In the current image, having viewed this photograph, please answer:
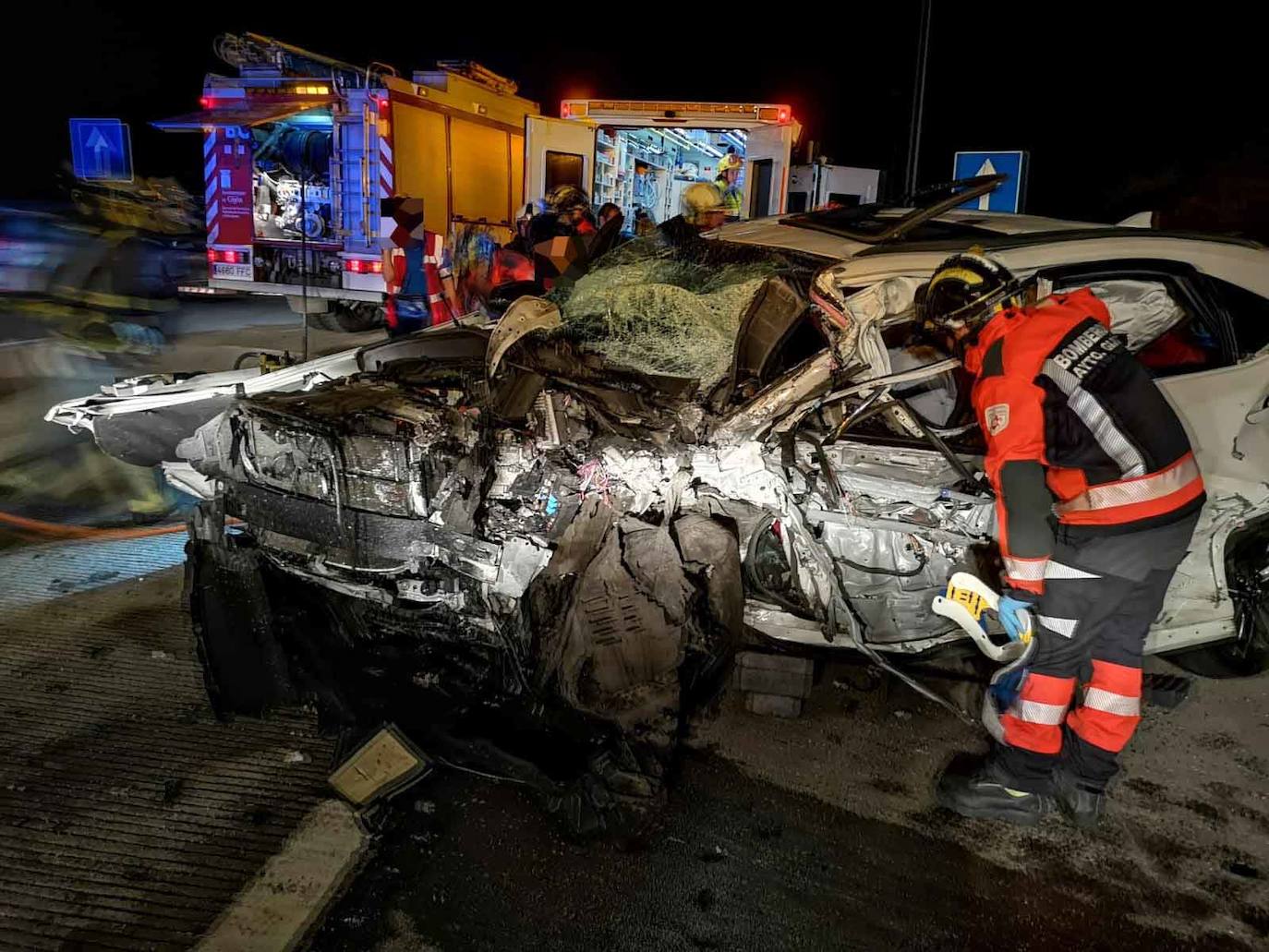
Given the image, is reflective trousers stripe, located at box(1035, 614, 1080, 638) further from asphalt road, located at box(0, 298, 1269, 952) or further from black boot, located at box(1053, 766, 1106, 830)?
asphalt road, located at box(0, 298, 1269, 952)

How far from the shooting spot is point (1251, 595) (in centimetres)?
288

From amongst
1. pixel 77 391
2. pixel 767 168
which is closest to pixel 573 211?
pixel 767 168

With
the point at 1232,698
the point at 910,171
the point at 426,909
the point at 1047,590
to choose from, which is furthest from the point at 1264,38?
the point at 426,909

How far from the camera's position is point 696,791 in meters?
2.82

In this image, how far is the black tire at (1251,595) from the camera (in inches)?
112

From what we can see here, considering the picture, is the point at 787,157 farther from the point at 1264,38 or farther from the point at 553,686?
A: the point at 553,686

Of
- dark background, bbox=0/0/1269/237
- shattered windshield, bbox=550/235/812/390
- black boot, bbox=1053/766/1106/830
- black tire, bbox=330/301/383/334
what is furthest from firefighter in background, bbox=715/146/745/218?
black boot, bbox=1053/766/1106/830

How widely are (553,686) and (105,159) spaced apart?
25.3 feet

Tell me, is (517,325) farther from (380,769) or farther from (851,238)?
(380,769)

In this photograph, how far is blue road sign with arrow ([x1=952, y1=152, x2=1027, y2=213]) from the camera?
6441mm

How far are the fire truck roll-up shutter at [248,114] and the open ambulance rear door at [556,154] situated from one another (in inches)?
88.5

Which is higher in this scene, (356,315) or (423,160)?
(423,160)

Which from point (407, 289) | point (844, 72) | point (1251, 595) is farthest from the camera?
point (844, 72)

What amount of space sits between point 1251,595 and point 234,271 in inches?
368
